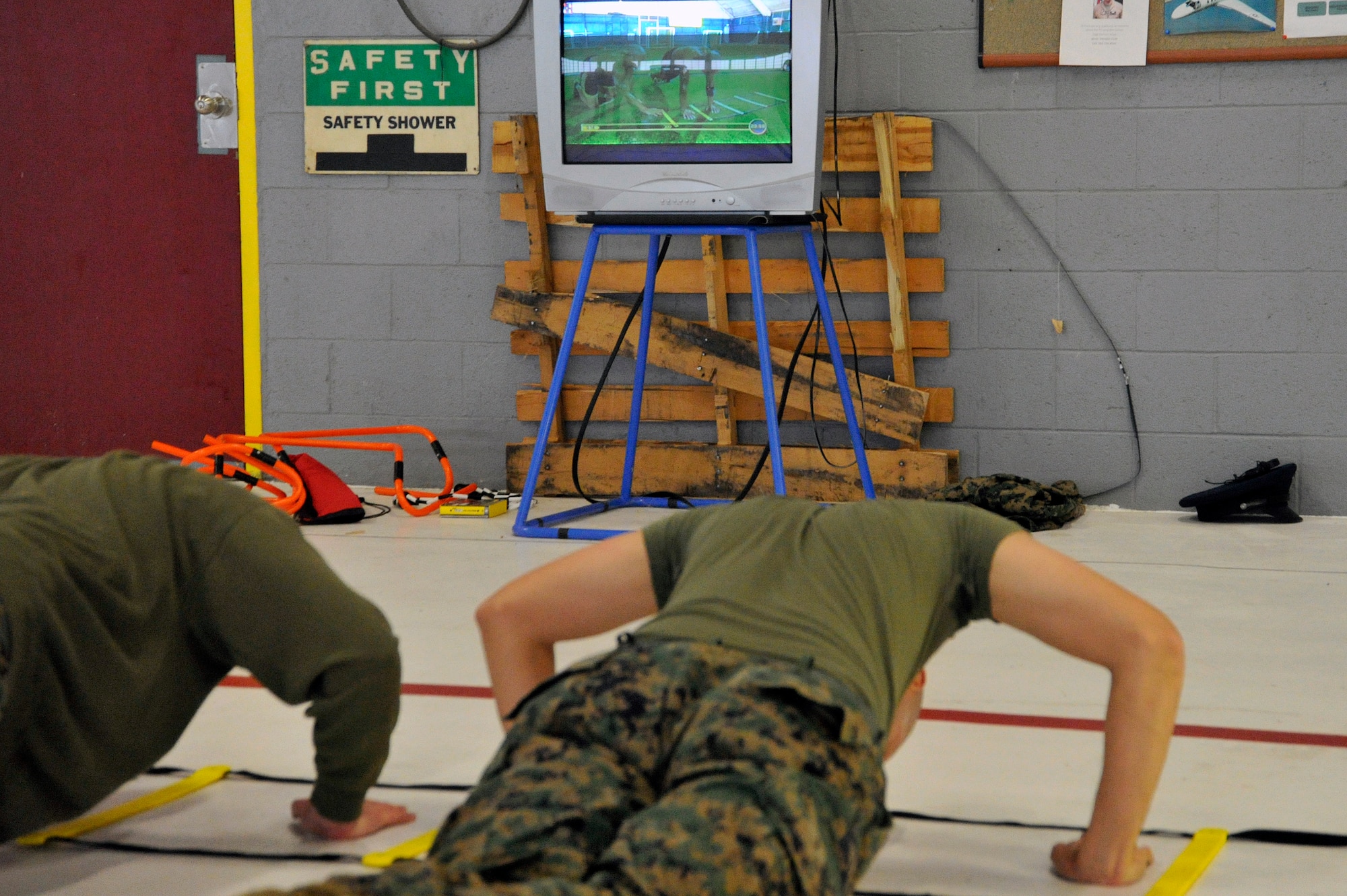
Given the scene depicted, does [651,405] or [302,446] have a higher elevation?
[651,405]

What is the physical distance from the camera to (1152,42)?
4.34 metres

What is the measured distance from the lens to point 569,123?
3.98m

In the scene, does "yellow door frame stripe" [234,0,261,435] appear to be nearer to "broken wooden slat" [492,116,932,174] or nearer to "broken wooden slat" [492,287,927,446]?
"broken wooden slat" [492,287,927,446]

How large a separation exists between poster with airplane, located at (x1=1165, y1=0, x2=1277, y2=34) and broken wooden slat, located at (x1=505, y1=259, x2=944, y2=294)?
3.45 feet

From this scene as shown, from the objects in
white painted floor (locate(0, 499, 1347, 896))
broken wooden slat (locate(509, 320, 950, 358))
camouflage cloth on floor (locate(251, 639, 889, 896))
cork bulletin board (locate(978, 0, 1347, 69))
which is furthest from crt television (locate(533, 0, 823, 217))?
camouflage cloth on floor (locate(251, 639, 889, 896))

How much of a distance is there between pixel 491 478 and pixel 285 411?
84cm

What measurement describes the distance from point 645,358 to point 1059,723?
93.8 inches

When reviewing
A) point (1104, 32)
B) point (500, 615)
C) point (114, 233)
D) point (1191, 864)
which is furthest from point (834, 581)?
point (114, 233)

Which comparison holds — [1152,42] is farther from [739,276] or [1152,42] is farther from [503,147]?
[503,147]

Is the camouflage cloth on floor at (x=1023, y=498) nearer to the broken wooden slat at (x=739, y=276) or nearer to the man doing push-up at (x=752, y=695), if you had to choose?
the broken wooden slat at (x=739, y=276)

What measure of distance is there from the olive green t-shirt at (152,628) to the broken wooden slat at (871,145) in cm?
321

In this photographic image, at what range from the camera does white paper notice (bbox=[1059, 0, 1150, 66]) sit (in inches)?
171

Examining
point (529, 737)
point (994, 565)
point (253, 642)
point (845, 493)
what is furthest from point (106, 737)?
point (845, 493)

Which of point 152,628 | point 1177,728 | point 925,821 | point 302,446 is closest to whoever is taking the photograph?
point 152,628
